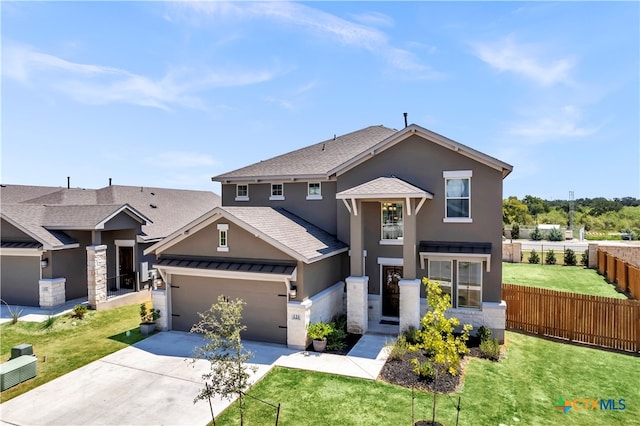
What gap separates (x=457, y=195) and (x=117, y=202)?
20146mm

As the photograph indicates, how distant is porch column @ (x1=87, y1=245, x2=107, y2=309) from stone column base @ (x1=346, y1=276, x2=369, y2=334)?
40.0 feet

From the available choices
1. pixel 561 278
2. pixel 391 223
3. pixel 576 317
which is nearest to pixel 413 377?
pixel 391 223

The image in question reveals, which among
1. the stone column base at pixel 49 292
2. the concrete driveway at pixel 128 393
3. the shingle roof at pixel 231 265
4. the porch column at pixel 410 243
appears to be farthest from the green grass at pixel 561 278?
the stone column base at pixel 49 292

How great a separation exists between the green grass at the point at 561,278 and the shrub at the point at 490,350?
11.2 m

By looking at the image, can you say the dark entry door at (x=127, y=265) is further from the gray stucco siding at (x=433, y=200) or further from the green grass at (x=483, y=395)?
the green grass at (x=483, y=395)

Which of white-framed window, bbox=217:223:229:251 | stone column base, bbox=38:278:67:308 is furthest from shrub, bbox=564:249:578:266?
stone column base, bbox=38:278:67:308

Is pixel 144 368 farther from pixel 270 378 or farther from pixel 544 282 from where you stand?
pixel 544 282

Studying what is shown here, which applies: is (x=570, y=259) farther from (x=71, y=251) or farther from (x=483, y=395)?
(x=71, y=251)

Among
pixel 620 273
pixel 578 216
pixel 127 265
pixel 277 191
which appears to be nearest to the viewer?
pixel 277 191

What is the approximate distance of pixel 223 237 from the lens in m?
13.6

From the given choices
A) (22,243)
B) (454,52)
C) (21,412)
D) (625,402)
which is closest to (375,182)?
(454,52)

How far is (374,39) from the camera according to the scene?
14.6 metres

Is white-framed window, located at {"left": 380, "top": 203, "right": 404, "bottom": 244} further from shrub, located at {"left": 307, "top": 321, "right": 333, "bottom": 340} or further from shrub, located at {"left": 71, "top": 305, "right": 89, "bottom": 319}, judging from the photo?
shrub, located at {"left": 71, "top": 305, "right": 89, "bottom": 319}

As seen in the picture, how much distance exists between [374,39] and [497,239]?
30.8 feet
